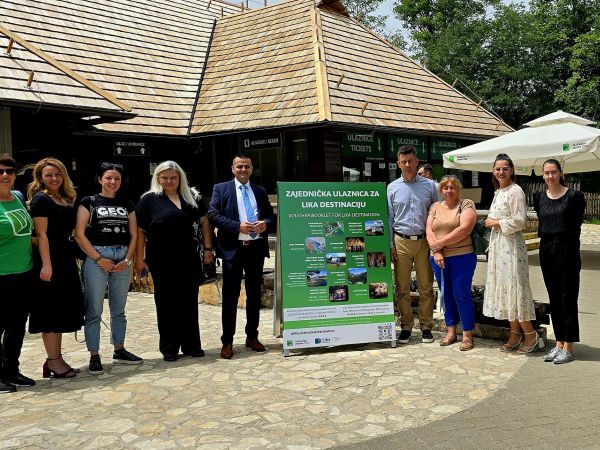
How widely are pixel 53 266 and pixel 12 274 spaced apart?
1.15ft

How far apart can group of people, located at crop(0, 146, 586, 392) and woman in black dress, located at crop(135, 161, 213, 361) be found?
0.01m

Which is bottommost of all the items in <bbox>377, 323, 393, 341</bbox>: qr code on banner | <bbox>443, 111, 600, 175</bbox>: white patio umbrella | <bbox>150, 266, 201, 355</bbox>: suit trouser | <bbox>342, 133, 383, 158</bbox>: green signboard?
<bbox>377, 323, 393, 341</bbox>: qr code on banner

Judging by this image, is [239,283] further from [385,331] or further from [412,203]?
[412,203]

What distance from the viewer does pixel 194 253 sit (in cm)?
593

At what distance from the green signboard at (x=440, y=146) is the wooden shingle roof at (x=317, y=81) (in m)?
0.70

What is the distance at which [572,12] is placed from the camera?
31.8 meters

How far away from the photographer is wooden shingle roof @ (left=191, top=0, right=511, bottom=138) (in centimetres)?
1331

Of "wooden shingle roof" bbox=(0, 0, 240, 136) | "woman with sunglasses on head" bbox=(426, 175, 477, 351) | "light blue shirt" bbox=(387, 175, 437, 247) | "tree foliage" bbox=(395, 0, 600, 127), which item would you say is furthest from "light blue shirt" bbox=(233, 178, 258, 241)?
"tree foliage" bbox=(395, 0, 600, 127)

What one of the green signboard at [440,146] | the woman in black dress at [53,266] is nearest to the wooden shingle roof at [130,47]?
the green signboard at [440,146]

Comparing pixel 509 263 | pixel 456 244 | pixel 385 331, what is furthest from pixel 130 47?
pixel 509 263

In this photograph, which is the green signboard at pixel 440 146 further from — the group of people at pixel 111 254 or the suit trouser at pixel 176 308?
the suit trouser at pixel 176 308

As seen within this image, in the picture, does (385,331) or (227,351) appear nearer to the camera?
(227,351)

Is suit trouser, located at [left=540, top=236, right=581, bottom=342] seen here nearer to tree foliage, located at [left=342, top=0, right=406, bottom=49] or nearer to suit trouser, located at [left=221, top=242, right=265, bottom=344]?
suit trouser, located at [left=221, top=242, right=265, bottom=344]

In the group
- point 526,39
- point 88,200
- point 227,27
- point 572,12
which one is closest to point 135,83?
point 227,27
